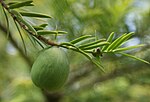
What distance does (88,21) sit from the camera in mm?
1079

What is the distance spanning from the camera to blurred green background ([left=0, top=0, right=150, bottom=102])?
1037 millimetres

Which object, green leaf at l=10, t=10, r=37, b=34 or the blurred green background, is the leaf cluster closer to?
green leaf at l=10, t=10, r=37, b=34

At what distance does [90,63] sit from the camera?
1257 millimetres

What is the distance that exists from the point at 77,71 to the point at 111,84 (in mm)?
213

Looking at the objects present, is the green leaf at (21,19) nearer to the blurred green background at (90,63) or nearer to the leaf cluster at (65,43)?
the leaf cluster at (65,43)

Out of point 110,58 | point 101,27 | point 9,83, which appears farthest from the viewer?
point 9,83

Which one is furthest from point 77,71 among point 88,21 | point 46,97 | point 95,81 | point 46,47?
point 46,47

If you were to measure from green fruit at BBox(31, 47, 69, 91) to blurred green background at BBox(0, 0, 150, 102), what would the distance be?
0.91 feet

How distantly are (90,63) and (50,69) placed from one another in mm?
773

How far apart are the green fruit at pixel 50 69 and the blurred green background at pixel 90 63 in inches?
10.9

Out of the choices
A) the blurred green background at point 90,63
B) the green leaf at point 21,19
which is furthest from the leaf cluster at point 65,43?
the blurred green background at point 90,63

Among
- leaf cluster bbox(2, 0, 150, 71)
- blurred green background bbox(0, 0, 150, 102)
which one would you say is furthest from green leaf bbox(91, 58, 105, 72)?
blurred green background bbox(0, 0, 150, 102)

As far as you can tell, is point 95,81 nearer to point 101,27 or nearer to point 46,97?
point 46,97

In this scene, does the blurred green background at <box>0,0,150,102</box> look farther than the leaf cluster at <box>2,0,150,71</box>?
Yes
